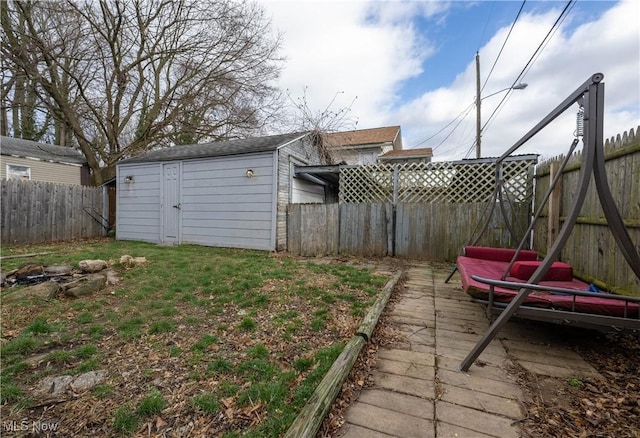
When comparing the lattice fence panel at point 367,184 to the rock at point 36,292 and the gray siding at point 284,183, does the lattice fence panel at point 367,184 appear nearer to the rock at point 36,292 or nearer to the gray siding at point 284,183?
the gray siding at point 284,183

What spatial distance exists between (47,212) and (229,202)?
19.6ft

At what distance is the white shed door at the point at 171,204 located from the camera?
27.6ft

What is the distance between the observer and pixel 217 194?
7.93 metres

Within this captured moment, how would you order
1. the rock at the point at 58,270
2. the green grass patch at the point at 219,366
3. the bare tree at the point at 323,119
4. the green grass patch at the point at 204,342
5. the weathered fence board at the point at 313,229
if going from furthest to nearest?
1. the bare tree at the point at 323,119
2. the weathered fence board at the point at 313,229
3. the rock at the point at 58,270
4. the green grass patch at the point at 204,342
5. the green grass patch at the point at 219,366

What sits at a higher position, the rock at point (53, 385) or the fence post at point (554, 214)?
the fence post at point (554, 214)

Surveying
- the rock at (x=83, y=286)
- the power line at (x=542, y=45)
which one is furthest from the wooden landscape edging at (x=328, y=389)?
the power line at (x=542, y=45)

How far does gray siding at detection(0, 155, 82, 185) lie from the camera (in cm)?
1163

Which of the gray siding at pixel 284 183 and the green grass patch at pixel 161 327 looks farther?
the gray siding at pixel 284 183

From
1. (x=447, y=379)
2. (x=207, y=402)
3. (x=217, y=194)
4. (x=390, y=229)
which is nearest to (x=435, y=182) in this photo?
(x=390, y=229)

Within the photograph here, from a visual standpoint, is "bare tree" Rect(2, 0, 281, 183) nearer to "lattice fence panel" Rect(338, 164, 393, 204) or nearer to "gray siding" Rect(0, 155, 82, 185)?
"gray siding" Rect(0, 155, 82, 185)

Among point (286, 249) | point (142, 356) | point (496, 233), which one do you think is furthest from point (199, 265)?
point (496, 233)

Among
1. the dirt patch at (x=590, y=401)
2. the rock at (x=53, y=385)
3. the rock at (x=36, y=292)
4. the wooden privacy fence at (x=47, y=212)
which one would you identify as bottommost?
the rock at (x=53, y=385)

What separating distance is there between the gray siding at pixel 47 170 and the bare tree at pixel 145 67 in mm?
2337

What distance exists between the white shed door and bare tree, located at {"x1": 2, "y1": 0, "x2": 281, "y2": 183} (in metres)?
4.72
